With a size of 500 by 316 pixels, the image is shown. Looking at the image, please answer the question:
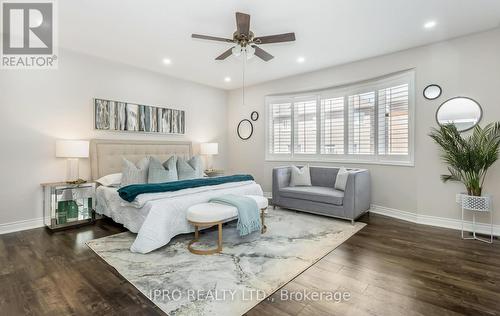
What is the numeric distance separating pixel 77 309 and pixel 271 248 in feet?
6.32

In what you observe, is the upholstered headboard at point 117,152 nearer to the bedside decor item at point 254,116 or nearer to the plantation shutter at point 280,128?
the bedside decor item at point 254,116

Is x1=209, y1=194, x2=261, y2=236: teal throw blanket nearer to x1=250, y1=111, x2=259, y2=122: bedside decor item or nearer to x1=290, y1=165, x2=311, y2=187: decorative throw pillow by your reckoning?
x1=290, y1=165, x2=311, y2=187: decorative throw pillow

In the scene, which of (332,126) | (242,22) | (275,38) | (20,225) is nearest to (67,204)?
(20,225)

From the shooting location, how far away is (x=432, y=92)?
12.6 ft

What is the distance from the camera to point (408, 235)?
340cm

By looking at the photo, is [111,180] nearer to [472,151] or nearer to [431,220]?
[431,220]

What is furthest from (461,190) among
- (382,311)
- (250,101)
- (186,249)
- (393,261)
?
(250,101)

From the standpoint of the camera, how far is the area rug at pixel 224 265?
6.40 feet

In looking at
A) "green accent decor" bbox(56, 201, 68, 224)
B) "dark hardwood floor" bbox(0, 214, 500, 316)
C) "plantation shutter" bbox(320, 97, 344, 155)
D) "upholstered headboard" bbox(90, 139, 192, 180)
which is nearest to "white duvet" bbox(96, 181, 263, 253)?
"dark hardwood floor" bbox(0, 214, 500, 316)

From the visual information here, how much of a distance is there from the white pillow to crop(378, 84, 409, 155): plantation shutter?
4.72 m

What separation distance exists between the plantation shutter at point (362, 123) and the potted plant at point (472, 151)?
46.7 inches

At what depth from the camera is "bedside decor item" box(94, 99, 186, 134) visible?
4.42 metres

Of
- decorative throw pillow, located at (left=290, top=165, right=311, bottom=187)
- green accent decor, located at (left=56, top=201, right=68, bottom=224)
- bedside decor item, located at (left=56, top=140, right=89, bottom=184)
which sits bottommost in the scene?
green accent decor, located at (left=56, top=201, right=68, bottom=224)

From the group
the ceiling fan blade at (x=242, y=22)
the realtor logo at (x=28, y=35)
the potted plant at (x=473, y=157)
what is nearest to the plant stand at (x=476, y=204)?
the potted plant at (x=473, y=157)
